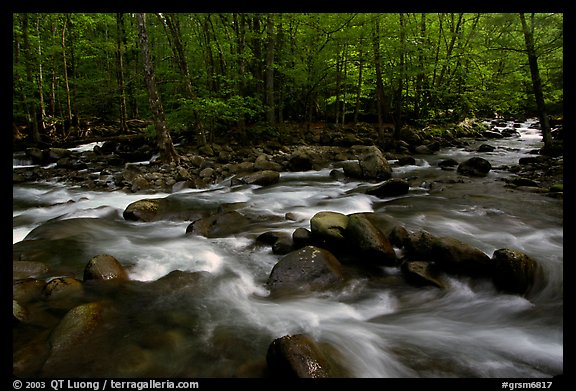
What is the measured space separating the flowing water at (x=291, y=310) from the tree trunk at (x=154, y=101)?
4.64m

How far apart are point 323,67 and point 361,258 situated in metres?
12.9

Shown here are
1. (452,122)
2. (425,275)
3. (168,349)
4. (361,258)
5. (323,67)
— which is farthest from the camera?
(452,122)

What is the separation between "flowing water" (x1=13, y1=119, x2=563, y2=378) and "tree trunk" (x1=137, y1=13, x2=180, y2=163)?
4.64 meters

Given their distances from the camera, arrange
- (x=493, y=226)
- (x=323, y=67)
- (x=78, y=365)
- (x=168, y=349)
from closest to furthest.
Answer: (x=78, y=365), (x=168, y=349), (x=493, y=226), (x=323, y=67)

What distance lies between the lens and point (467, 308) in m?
3.95

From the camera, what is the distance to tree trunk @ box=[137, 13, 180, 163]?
988 centimetres

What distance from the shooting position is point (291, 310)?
12.5 ft

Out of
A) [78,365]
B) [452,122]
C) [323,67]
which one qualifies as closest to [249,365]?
[78,365]

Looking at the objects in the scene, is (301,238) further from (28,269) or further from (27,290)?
(28,269)

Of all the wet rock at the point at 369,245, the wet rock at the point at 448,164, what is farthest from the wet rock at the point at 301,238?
the wet rock at the point at 448,164

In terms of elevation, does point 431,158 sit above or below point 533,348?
above

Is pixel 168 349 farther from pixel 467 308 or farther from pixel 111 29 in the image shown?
pixel 111 29

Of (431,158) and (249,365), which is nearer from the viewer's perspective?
(249,365)
